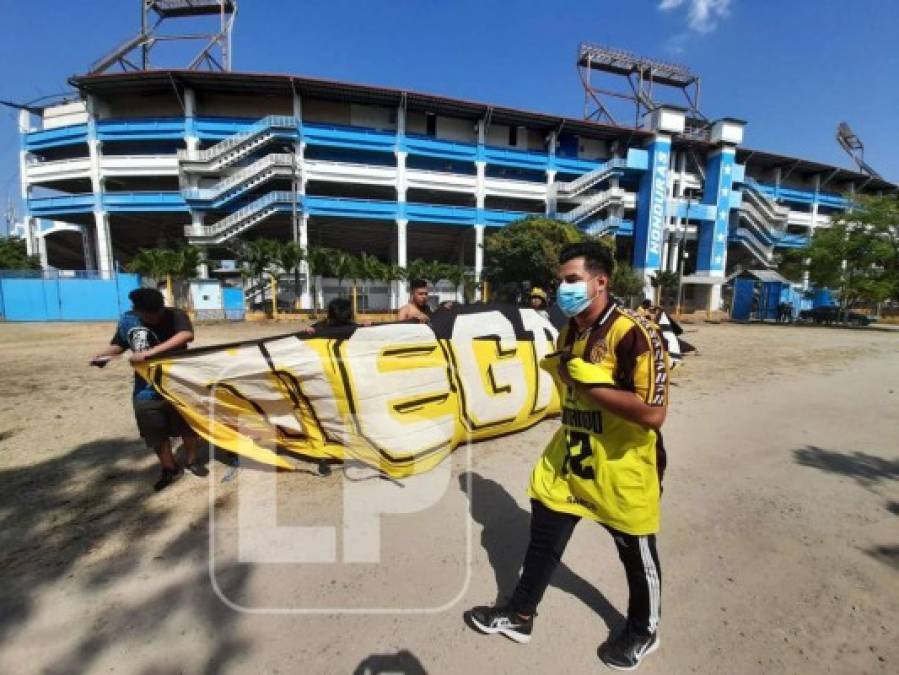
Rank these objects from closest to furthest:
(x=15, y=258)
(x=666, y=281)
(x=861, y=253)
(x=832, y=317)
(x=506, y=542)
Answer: (x=506, y=542)
(x=861, y=253)
(x=832, y=317)
(x=666, y=281)
(x=15, y=258)

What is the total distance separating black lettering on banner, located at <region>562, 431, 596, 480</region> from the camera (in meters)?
1.92

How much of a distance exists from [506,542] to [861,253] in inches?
1447

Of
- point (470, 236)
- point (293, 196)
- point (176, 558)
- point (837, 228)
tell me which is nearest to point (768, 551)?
point (176, 558)

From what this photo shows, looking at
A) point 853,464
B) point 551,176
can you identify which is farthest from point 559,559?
point 551,176

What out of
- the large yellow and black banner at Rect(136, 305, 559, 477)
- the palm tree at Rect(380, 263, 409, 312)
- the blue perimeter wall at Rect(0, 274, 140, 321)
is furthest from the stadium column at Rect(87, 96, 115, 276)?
the large yellow and black banner at Rect(136, 305, 559, 477)

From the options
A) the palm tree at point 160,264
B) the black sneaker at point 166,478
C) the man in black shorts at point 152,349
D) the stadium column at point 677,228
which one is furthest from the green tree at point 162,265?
the stadium column at point 677,228

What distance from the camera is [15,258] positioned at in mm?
41812

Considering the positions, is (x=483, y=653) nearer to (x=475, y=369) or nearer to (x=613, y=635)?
(x=613, y=635)

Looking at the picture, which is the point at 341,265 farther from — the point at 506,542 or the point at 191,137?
the point at 506,542

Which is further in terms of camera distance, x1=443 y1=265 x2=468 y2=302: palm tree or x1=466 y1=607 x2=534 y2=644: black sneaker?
x1=443 y1=265 x2=468 y2=302: palm tree

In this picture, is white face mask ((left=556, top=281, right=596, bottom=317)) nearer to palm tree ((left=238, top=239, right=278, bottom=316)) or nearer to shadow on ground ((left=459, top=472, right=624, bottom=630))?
shadow on ground ((left=459, top=472, right=624, bottom=630))

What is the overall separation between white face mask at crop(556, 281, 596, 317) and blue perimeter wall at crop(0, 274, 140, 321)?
100ft

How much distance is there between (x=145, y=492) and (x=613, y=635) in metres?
3.65

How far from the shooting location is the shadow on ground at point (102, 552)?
6.72ft
